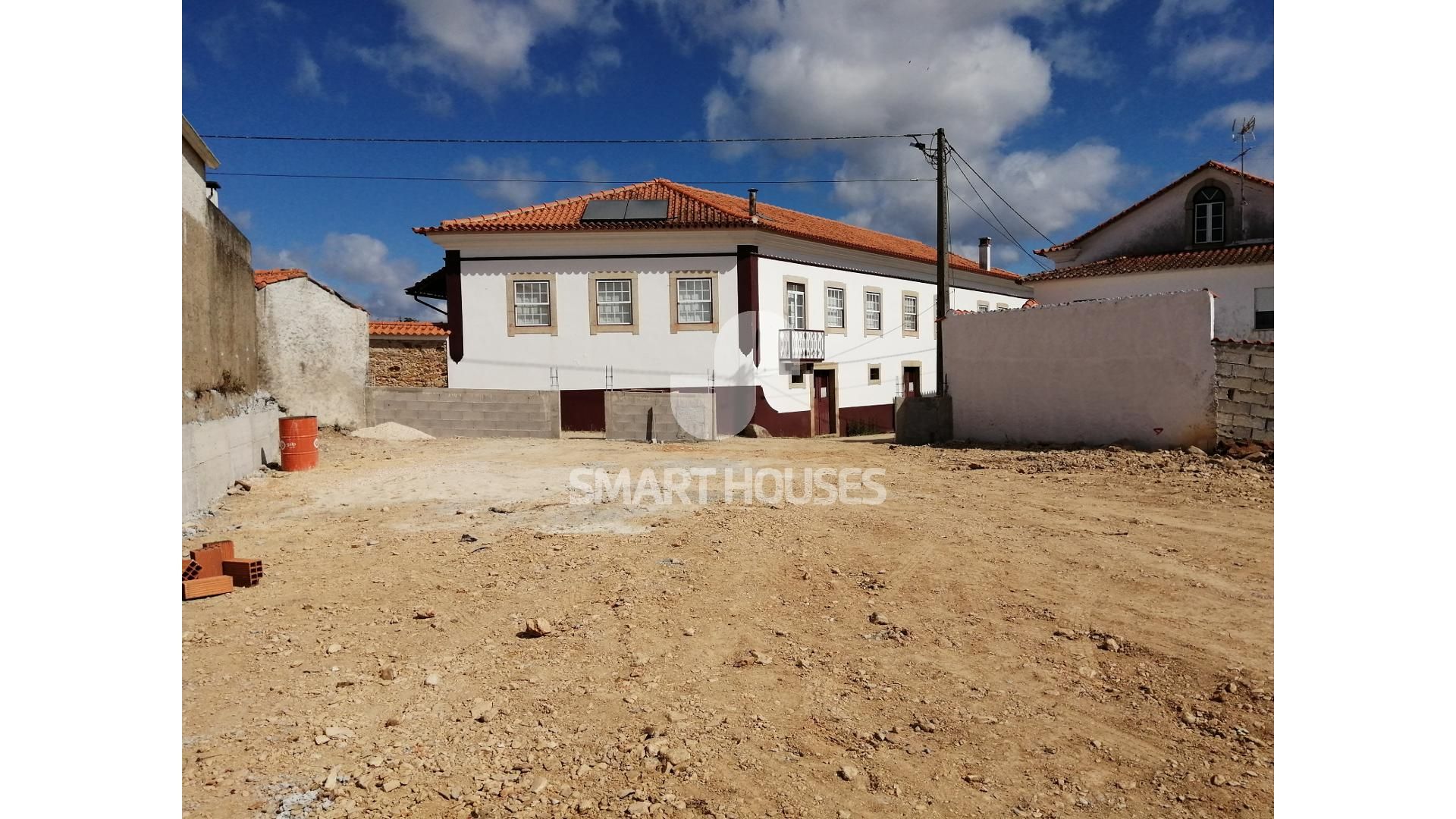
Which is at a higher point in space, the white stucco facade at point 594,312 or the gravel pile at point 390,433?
the white stucco facade at point 594,312

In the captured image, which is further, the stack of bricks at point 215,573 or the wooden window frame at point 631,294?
the wooden window frame at point 631,294

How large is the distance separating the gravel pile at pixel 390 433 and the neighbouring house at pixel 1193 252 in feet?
60.8

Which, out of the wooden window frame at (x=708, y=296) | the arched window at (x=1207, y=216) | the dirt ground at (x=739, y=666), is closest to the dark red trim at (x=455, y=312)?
the wooden window frame at (x=708, y=296)

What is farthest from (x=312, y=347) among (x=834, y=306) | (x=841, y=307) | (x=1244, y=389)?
(x=1244, y=389)

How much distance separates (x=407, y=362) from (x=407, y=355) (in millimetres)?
224

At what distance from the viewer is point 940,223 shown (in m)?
18.2

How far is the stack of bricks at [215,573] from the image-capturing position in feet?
17.4

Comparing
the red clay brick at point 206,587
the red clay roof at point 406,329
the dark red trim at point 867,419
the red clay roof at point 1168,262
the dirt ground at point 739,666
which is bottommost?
the dirt ground at point 739,666

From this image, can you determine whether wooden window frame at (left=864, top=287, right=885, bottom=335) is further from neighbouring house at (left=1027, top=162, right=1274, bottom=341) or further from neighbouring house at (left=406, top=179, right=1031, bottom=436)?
neighbouring house at (left=1027, top=162, right=1274, bottom=341)

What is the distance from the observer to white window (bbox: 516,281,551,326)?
22.1 metres

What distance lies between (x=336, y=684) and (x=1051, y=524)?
6.53 m

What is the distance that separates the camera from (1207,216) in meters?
A: 23.1

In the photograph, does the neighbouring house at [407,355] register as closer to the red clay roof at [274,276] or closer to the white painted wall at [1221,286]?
the red clay roof at [274,276]

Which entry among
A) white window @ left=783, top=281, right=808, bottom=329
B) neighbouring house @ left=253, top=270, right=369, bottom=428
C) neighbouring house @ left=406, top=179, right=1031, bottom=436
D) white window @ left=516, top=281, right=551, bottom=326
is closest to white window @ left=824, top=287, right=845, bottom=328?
white window @ left=783, top=281, right=808, bottom=329
